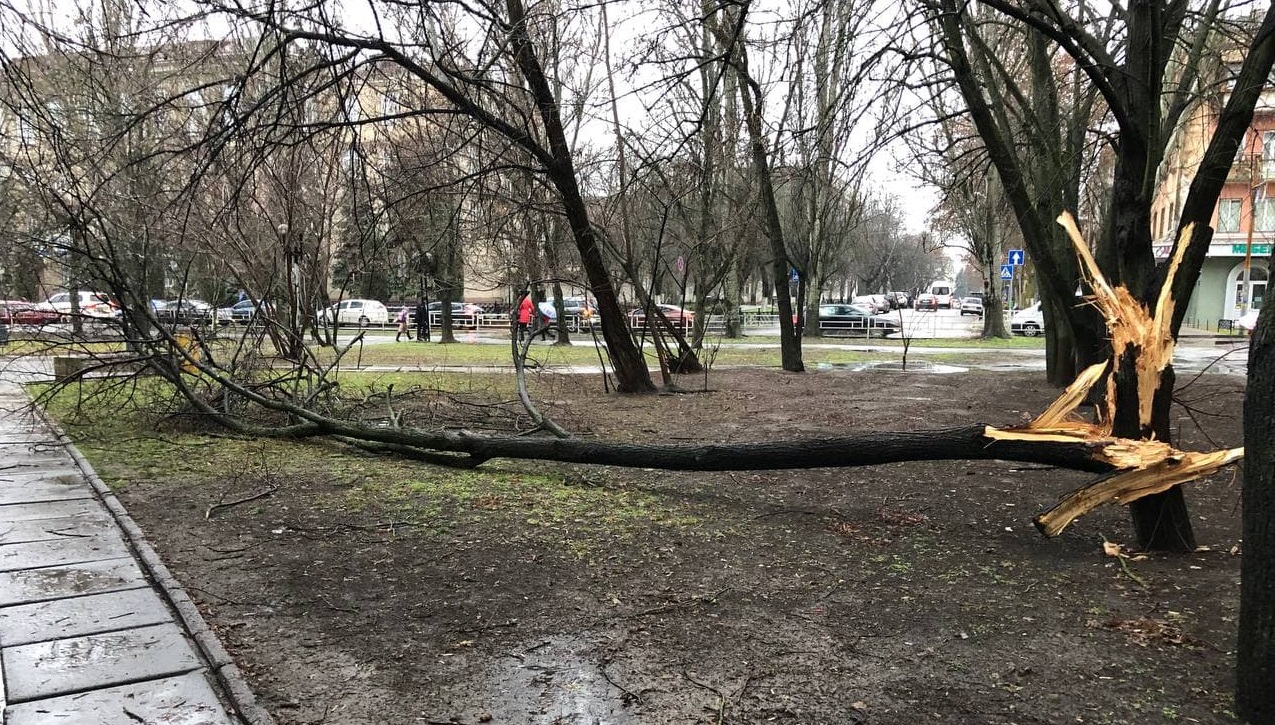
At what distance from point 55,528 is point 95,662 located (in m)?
2.45

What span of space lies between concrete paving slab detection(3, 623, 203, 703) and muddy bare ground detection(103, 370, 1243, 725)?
10.2 inches

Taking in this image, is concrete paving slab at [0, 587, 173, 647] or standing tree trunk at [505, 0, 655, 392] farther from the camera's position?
standing tree trunk at [505, 0, 655, 392]

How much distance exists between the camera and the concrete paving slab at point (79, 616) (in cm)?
365

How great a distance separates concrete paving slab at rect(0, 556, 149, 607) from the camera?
412 centimetres

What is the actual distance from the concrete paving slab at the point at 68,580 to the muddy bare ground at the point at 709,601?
26 centimetres

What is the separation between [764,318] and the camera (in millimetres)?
45688

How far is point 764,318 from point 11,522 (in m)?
42.0

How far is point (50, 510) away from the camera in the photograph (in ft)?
18.7

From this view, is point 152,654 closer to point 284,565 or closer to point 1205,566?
point 284,565

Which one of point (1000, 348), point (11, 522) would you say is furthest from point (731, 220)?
point (11, 522)

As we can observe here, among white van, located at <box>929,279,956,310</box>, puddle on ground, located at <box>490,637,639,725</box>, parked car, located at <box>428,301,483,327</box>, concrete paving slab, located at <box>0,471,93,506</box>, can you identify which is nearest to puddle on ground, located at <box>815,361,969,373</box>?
concrete paving slab, located at <box>0,471,93,506</box>

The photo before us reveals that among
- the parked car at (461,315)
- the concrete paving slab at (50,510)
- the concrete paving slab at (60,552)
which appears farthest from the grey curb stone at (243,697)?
the parked car at (461,315)

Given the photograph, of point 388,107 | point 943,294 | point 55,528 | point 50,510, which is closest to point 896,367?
point 388,107

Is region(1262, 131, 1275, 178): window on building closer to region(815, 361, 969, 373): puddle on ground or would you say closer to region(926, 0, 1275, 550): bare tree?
region(926, 0, 1275, 550): bare tree
